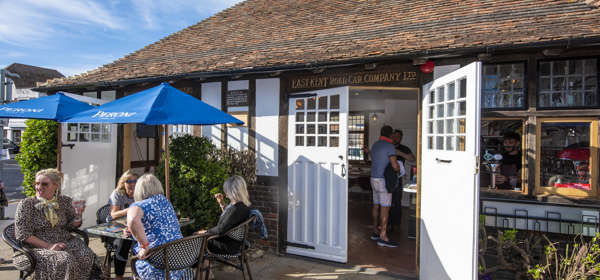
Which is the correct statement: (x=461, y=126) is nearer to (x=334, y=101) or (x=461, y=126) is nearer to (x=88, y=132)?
(x=334, y=101)

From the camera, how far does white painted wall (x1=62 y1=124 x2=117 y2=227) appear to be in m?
6.91

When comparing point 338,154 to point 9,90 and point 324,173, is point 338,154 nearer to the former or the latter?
point 324,173

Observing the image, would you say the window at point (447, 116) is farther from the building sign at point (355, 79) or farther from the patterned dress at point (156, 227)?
the patterned dress at point (156, 227)

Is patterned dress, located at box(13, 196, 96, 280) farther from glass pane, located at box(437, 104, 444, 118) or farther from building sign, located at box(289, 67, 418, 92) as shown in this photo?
glass pane, located at box(437, 104, 444, 118)

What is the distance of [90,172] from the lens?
7199 millimetres

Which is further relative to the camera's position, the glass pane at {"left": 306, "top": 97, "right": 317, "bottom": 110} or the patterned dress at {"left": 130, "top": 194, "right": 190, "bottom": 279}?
the glass pane at {"left": 306, "top": 97, "right": 317, "bottom": 110}

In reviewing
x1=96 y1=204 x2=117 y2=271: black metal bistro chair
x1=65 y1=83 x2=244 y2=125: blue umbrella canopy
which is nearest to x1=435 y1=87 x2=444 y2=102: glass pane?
x1=65 y1=83 x2=244 y2=125: blue umbrella canopy

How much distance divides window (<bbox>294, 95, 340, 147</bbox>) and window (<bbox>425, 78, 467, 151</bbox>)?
1331mm

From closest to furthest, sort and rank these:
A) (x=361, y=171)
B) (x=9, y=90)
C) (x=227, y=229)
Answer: (x=227, y=229) < (x=9, y=90) < (x=361, y=171)

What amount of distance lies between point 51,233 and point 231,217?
1892 millimetres

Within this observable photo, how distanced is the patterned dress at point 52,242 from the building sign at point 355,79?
3.59 metres

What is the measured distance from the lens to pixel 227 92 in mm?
6457

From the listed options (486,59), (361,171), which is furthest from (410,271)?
(361,171)

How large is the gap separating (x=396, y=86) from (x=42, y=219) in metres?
4.59
